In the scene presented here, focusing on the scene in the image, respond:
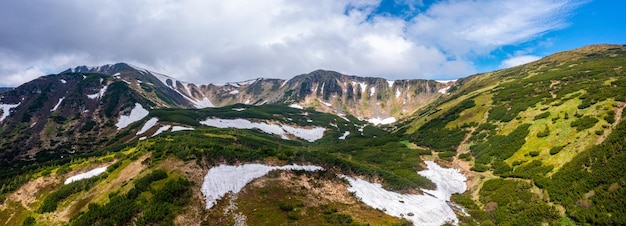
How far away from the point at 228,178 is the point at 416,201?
90.7 feet

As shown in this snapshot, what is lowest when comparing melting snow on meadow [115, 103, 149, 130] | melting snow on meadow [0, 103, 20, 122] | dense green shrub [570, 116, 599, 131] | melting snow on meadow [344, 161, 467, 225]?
melting snow on meadow [344, 161, 467, 225]

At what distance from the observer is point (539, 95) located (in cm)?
8069

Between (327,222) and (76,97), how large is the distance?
719 feet

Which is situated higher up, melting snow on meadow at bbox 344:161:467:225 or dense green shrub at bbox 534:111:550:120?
dense green shrub at bbox 534:111:550:120

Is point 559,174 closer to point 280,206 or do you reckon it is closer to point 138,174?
point 280,206

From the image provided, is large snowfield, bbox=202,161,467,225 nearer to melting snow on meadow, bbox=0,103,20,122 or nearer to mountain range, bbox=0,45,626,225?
mountain range, bbox=0,45,626,225

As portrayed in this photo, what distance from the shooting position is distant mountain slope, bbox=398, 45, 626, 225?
35594 millimetres

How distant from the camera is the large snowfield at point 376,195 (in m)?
40.6

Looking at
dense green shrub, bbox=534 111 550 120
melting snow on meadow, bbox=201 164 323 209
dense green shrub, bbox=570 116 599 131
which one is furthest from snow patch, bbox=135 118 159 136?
dense green shrub, bbox=570 116 599 131

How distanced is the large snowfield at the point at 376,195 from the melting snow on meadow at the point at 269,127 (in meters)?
113

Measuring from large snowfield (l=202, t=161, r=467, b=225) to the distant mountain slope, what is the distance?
18.1ft

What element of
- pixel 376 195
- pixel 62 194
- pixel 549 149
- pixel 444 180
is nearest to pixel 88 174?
pixel 62 194

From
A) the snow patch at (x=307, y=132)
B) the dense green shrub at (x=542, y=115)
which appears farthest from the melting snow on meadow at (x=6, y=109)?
the dense green shrub at (x=542, y=115)

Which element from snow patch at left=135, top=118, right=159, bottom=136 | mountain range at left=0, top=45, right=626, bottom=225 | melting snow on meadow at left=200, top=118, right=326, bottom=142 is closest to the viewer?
mountain range at left=0, top=45, right=626, bottom=225
